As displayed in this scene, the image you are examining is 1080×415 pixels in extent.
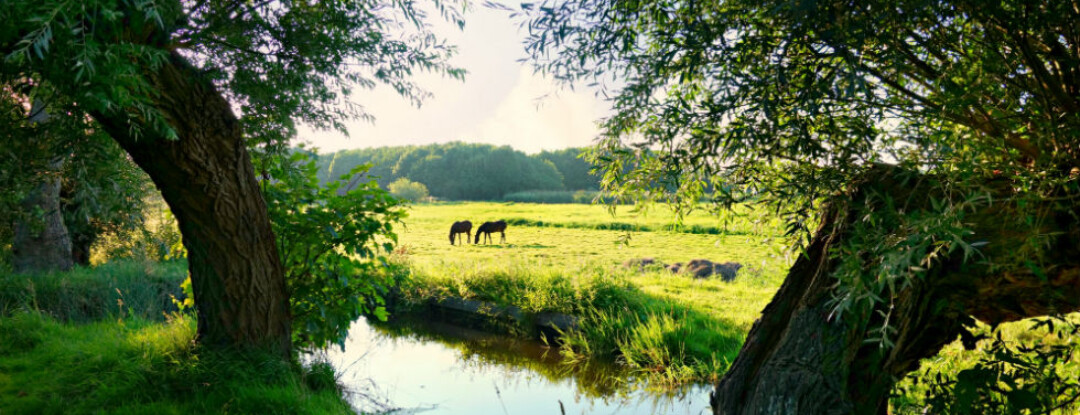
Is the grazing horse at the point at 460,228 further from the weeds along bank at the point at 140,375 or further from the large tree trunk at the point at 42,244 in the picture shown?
the weeds along bank at the point at 140,375

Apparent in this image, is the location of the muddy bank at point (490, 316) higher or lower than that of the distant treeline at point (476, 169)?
lower

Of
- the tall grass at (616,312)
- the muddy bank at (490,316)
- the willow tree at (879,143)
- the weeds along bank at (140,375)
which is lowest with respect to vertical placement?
the muddy bank at (490,316)

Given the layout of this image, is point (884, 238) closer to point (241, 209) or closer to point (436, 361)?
point (241, 209)

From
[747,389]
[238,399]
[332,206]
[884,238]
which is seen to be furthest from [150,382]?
[884,238]

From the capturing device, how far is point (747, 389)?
3.44 meters

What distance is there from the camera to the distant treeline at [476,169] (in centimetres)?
4809

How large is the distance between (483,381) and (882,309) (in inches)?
207

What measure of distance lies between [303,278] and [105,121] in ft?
6.57

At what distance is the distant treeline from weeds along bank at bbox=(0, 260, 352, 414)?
38790mm

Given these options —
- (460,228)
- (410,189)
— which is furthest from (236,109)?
(410,189)

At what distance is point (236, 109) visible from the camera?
469 centimetres

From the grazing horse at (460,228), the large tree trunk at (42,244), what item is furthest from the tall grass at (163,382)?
the grazing horse at (460,228)

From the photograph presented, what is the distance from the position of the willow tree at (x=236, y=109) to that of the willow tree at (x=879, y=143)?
1.98 metres

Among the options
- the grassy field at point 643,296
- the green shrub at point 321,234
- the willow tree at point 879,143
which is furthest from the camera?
the grassy field at point 643,296
